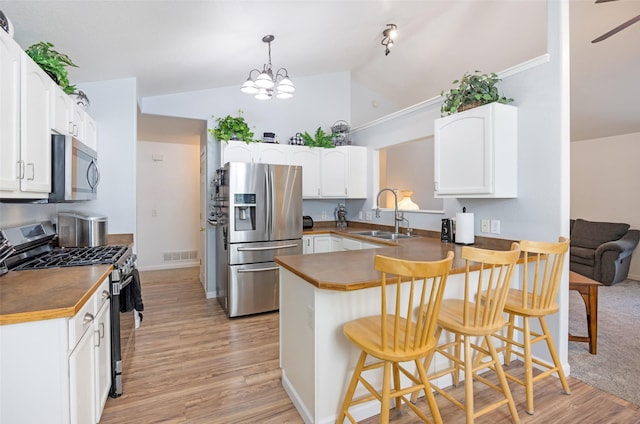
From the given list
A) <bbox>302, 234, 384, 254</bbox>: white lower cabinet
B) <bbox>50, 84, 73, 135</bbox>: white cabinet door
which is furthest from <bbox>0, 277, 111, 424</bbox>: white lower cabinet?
<bbox>302, 234, 384, 254</bbox>: white lower cabinet

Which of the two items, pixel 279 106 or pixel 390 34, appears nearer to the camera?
pixel 390 34

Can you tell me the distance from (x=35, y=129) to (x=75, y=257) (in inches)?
33.2

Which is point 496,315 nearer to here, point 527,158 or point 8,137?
point 527,158

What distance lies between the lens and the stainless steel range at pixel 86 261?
1914 millimetres

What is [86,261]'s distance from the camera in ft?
6.52

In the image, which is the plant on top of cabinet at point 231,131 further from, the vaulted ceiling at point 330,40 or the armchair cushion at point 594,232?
the armchair cushion at point 594,232

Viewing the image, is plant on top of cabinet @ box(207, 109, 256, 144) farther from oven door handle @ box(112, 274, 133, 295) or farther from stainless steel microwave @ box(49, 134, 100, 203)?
oven door handle @ box(112, 274, 133, 295)

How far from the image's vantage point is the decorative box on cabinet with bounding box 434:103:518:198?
7.93 ft

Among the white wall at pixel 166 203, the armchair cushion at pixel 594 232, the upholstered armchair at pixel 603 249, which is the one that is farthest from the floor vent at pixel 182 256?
the armchair cushion at pixel 594 232

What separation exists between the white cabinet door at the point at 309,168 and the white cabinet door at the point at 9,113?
9.89ft

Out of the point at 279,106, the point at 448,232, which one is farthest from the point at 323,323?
the point at 279,106

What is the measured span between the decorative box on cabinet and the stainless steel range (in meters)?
2.56

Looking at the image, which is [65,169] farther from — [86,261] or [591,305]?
[591,305]

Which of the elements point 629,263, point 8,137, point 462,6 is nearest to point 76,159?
point 8,137
